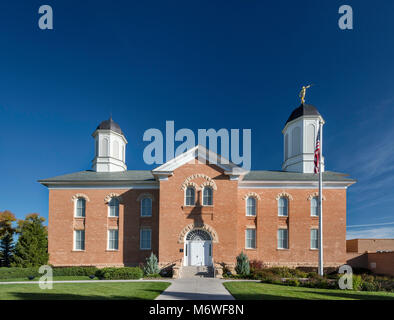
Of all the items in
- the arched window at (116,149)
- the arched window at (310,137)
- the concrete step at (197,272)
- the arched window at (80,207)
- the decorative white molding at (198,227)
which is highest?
the arched window at (310,137)

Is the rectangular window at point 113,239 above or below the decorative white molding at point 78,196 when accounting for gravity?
below

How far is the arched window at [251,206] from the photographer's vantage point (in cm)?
2648

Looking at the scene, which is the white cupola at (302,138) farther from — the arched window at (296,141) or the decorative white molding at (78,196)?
the decorative white molding at (78,196)

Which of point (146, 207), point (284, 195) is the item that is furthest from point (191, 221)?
point (284, 195)

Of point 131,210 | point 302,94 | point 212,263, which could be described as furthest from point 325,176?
point 131,210

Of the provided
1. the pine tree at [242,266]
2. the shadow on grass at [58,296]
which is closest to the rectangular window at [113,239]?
the pine tree at [242,266]

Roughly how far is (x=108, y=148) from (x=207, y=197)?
13072 mm

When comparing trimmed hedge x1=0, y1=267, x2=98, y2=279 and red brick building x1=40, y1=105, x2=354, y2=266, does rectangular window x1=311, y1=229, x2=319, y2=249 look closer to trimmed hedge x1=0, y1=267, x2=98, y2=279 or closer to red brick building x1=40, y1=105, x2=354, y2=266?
red brick building x1=40, y1=105, x2=354, y2=266

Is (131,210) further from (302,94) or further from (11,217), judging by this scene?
(302,94)

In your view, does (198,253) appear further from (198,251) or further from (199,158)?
(199,158)

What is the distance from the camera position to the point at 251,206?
2658cm

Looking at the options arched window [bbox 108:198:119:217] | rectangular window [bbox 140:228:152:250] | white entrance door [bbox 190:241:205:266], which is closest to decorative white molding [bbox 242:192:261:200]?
white entrance door [bbox 190:241:205:266]

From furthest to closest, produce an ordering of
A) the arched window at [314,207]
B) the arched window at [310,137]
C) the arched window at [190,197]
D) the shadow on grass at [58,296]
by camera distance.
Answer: the arched window at [310,137] < the arched window at [314,207] < the arched window at [190,197] < the shadow on grass at [58,296]

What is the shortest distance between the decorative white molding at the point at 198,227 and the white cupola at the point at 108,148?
38.3 ft
